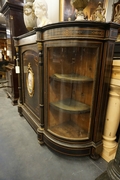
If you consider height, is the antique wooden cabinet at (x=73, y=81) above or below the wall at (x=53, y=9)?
below

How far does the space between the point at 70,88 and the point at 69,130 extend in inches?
19.7

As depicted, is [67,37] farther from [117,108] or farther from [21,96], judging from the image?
[21,96]

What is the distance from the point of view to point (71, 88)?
4.40 ft

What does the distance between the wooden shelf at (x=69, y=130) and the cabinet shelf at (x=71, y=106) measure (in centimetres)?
27

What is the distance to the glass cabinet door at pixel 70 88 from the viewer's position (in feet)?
3.80

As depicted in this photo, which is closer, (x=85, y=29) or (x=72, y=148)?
(x=85, y=29)

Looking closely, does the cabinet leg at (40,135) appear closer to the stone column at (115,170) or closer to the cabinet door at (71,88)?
the cabinet door at (71,88)

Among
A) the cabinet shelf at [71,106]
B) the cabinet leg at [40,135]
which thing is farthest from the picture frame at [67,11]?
the cabinet leg at [40,135]

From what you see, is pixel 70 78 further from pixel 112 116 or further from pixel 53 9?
pixel 53 9

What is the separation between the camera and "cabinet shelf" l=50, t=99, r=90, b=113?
4.01 feet

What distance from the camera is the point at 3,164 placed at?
121 centimetres

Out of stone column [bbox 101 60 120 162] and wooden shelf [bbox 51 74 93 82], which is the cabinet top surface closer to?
stone column [bbox 101 60 120 162]

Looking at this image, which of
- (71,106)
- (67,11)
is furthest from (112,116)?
(67,11)

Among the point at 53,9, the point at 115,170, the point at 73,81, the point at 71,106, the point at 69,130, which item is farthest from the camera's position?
the point at 53,9
